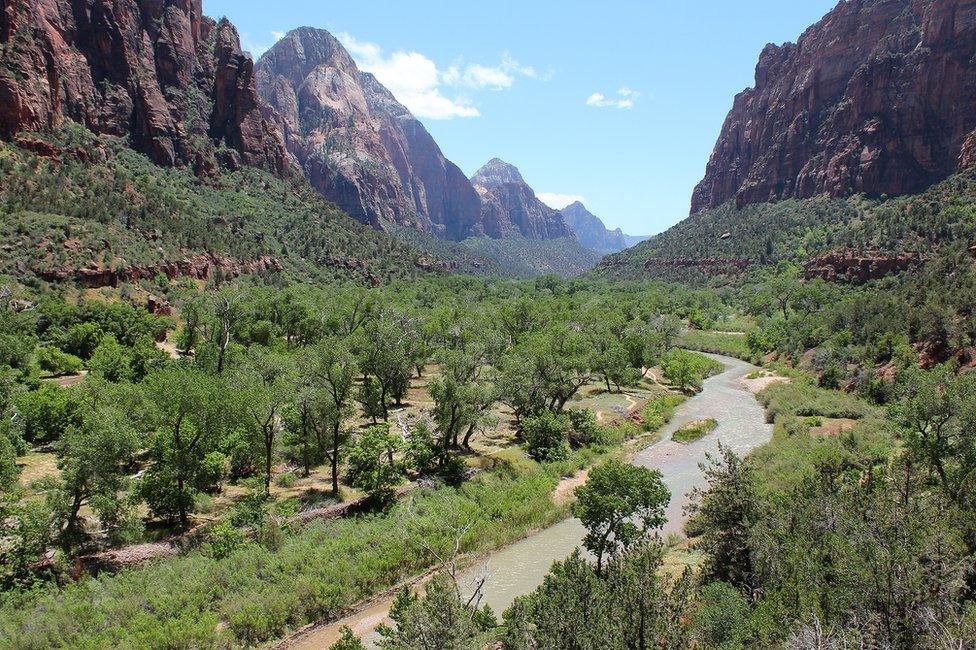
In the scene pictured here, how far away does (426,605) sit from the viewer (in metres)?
14.4

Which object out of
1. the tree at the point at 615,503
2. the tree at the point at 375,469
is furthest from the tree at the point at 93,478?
the tree at the point at 615,503

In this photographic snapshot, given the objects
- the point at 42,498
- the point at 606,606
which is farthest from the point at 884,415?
the point at 42,498

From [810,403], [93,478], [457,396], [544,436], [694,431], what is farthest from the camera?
[810,403]

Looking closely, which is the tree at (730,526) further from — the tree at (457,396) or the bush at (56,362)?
the bush at (56,362)

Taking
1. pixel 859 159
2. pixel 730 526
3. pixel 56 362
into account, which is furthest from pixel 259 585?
pixel 859 159

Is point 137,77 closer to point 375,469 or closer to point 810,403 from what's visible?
point 375,469

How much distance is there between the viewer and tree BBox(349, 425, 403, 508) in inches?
1117

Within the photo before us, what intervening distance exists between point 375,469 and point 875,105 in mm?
172286

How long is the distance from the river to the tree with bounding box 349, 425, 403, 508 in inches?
248

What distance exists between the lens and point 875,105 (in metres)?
147

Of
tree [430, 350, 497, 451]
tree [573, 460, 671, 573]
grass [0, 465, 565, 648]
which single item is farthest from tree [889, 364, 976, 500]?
tree [430, 350, 497, 451]

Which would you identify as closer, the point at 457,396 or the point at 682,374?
the point at 457,396

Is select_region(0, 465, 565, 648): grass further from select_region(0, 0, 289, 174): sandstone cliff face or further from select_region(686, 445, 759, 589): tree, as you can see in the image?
select_region(0, 0, 289, 174): sandstone cliff face

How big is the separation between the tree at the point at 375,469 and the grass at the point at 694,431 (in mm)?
23907
